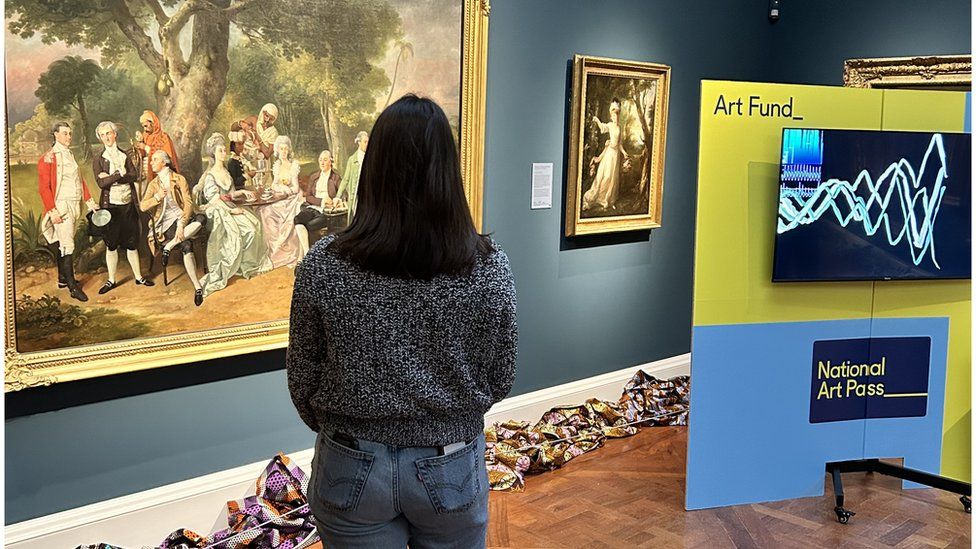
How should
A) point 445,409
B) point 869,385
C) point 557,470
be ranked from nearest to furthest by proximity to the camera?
point 445,409
point 869,385
point 557,470

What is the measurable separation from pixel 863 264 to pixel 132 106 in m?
3.13

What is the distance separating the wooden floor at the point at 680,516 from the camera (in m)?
3.95

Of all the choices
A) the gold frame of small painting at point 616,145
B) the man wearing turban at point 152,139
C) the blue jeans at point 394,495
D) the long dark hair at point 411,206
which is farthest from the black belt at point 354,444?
the gold frame of small painting at point 616,145

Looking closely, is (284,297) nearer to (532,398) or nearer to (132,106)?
(132,106)

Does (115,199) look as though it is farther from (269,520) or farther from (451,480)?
(451,480)

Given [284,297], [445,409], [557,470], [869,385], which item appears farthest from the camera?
[557,470]

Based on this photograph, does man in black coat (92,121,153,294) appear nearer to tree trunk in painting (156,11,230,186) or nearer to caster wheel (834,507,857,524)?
tree trunk in painting (156,11,230,186)

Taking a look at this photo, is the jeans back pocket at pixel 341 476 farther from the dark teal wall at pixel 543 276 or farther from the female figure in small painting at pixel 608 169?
the female figure in small painting at pixel 608 169

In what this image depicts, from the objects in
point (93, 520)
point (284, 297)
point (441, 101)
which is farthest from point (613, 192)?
point (93, 520)

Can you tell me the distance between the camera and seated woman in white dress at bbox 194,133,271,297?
3662 mm

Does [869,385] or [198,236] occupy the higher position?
[198,236]

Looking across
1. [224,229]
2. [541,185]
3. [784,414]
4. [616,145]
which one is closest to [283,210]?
[224,229]

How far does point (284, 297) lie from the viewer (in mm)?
4012

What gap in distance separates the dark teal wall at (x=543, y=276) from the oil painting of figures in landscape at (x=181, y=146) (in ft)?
1.00
